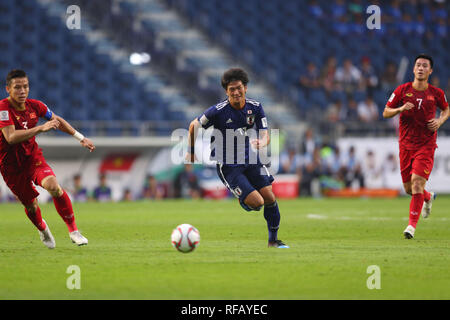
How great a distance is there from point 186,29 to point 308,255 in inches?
873

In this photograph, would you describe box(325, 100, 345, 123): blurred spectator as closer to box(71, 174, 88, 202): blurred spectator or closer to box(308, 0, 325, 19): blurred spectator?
box(308, 0, 325, 19): blurred spectator

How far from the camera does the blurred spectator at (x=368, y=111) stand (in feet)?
89.8

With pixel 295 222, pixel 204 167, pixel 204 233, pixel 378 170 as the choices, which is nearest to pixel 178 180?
pixel 204 167

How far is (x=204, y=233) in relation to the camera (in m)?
12.0

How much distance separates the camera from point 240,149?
9.64 m

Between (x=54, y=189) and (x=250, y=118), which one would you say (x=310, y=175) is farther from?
(x=54, y=189)

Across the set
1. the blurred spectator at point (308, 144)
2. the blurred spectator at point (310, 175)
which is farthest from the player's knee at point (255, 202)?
the blurred spectator at point (308, 144)

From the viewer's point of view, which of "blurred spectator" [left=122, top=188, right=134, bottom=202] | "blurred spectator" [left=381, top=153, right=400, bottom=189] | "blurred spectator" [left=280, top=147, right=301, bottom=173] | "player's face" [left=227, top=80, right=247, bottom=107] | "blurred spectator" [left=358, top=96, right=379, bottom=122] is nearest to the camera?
"player's face" [left=227, top=80, right=247, bottom=107]

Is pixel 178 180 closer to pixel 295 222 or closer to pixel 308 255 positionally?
pixel 295 222

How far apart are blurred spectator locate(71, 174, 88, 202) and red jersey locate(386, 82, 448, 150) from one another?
44.6 feet

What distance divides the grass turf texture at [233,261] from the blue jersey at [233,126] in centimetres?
114

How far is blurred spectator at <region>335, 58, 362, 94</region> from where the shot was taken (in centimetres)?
2844

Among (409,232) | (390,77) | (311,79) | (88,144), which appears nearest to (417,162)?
(409,232)

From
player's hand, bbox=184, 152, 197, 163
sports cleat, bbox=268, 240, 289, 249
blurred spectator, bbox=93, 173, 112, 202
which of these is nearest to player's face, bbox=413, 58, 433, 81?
sports cleat, bbox=268, 240, 289, 249
